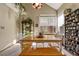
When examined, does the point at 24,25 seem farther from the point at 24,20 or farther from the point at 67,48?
the point at 67,48

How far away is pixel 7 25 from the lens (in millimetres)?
6840

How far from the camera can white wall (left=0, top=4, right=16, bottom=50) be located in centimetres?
616

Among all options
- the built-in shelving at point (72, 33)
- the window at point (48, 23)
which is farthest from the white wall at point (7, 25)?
the built-in shelving at point (72, 33)

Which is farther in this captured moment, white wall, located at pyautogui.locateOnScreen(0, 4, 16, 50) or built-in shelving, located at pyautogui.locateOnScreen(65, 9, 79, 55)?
white wall, located at pyautogui.locateOnScreen(0, 4, 16, 50)

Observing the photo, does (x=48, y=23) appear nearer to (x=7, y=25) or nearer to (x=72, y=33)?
(x=72, y=33)

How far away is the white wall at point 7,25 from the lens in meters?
6.16

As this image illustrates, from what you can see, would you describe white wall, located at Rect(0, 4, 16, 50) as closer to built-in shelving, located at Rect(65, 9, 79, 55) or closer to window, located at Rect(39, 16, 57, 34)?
window, located at Rect(39, 16, 57, 34)

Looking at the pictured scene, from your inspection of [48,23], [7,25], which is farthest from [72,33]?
[7,25]

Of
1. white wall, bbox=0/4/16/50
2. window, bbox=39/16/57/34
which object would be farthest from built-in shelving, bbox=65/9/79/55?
white wall, bbox=0/4/16/50

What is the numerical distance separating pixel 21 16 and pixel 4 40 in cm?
125

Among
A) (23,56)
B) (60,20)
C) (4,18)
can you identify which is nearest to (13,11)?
(4,18)

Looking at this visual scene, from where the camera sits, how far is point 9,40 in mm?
6789

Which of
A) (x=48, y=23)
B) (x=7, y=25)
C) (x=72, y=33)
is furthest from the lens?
(x=7, y=25)

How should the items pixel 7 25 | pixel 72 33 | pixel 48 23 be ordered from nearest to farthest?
pixel 72 33 < pixel 48 23 < pixel 7 25
